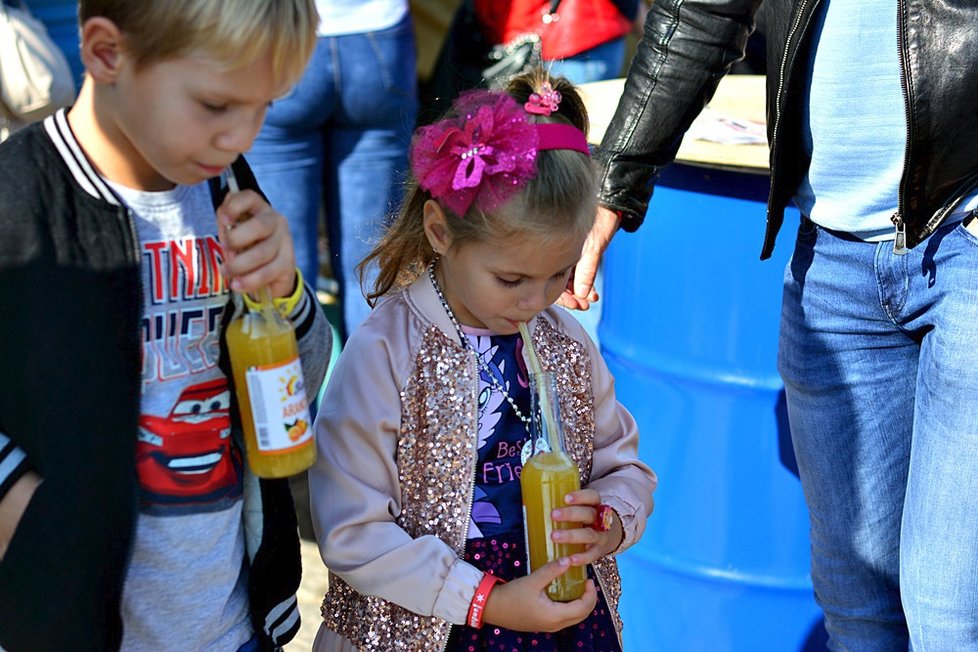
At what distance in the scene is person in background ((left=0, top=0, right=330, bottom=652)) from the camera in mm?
1251

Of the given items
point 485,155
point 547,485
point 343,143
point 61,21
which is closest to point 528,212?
point 485,155

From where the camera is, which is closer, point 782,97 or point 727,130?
point 782,97

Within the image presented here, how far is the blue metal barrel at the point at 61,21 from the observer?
2.88 meters

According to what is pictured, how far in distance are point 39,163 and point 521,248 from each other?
2.14 ft

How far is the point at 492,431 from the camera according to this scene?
1686 millimetres

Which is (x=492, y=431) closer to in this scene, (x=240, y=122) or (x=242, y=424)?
(x=242, y=424)

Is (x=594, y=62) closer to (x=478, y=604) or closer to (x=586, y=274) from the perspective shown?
(x=586, y=274)

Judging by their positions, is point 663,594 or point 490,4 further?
point 490,4

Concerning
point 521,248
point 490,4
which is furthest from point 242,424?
point 490,4

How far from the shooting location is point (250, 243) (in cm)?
133

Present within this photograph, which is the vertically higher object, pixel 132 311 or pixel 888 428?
pixel 132 311

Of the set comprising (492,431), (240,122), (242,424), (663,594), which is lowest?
(663,594)

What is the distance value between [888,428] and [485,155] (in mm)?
804

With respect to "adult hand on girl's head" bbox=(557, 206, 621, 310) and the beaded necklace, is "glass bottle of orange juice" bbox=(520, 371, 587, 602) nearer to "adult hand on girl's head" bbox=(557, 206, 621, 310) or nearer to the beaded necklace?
the beaded necklace
